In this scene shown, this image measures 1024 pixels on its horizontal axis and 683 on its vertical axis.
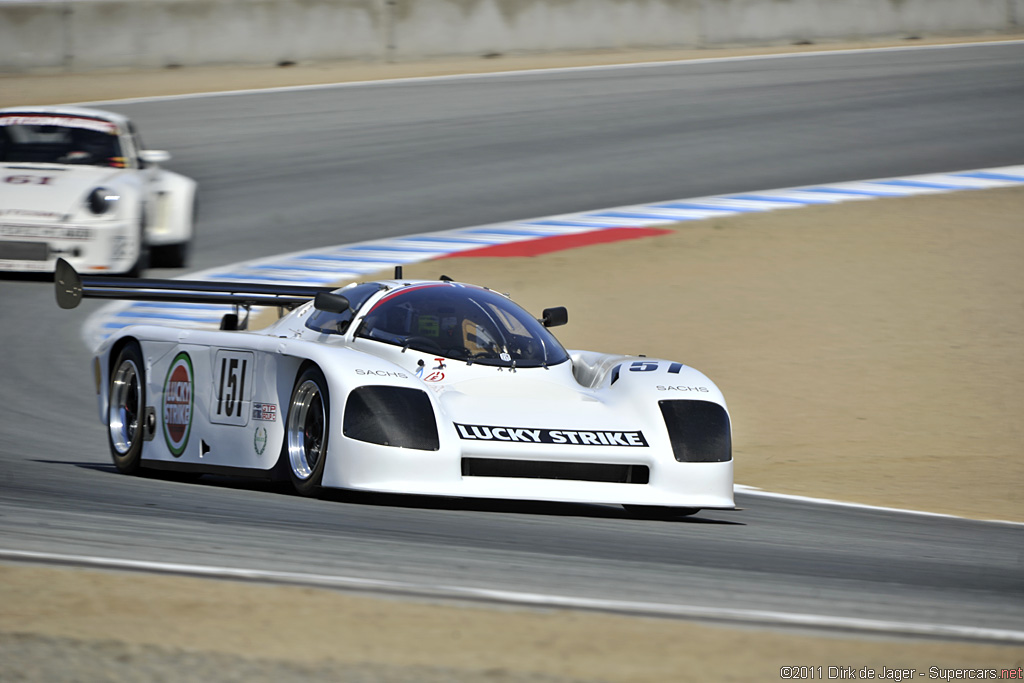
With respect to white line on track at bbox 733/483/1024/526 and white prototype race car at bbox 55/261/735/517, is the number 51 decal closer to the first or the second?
white prototype race car at bbox 55/261/735/517

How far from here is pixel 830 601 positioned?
492 centimetres

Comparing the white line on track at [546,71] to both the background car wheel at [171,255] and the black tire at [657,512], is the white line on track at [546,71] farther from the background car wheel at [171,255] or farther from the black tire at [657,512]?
the black tire at [657,512]

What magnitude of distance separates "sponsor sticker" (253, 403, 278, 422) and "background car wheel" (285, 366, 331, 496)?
0.12 m

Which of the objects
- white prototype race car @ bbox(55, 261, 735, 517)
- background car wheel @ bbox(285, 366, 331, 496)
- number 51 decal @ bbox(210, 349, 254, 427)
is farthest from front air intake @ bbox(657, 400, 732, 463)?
number 51 decal @ bbox(210, 349, 254, 427)

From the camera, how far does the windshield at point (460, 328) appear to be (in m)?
7.34

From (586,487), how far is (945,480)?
3.46 metres

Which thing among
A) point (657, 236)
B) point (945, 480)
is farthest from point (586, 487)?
point (657, 236)

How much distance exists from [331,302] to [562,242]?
9109mm

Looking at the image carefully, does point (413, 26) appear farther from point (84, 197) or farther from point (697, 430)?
point (697, 430)

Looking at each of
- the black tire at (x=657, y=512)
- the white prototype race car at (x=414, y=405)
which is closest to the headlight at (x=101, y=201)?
the white prototype race car at (x=414, y=405)

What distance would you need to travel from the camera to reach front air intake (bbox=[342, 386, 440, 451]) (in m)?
6.37

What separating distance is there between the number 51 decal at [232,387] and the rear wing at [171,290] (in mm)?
686

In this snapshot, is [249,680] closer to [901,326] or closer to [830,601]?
[830,601]

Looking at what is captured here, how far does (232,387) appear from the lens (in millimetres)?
7270
